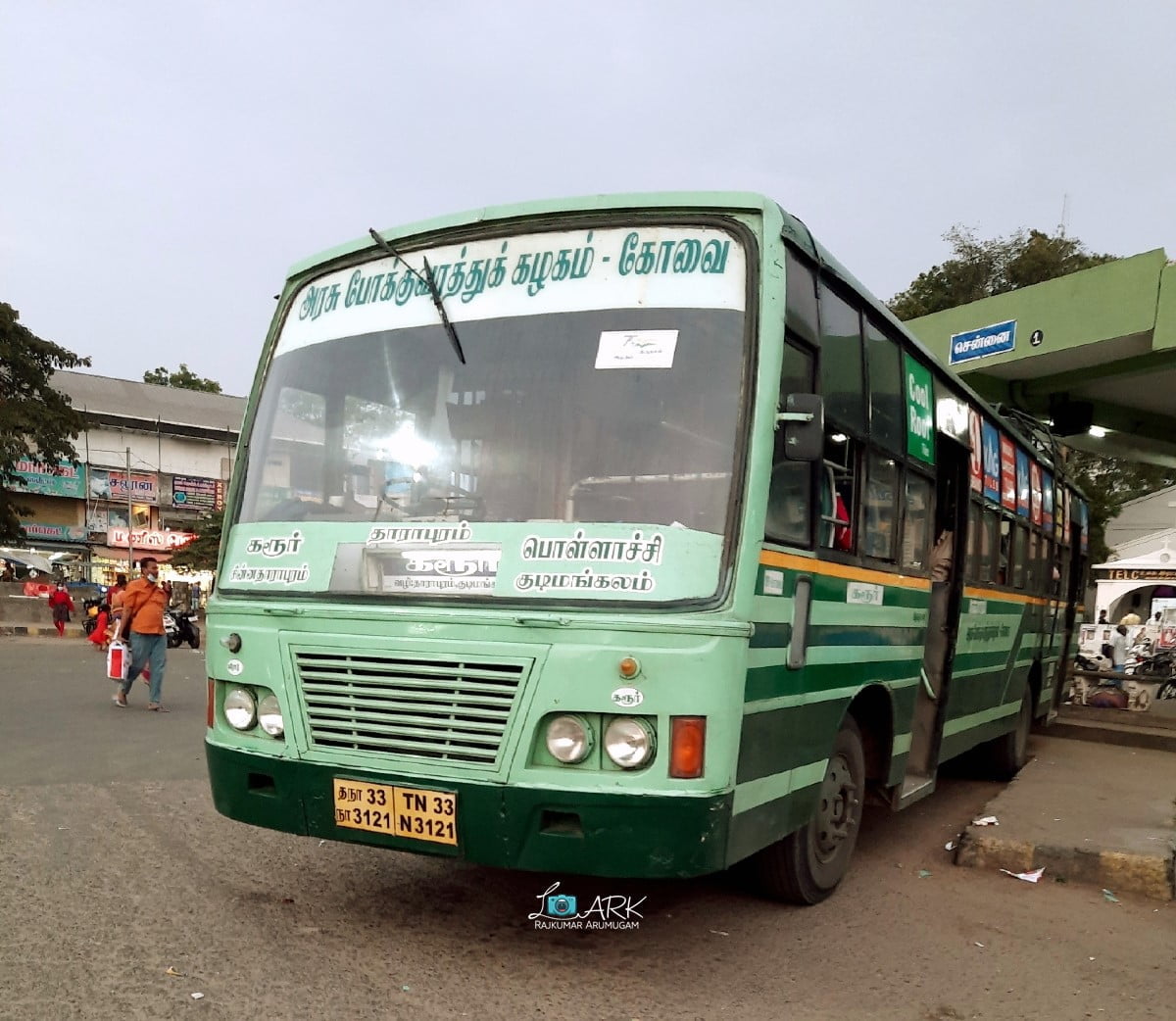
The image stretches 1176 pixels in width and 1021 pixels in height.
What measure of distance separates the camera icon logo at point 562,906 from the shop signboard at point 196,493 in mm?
53907

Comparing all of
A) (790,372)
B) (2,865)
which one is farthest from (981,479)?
(2,865)

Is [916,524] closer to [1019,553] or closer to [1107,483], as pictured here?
[1019,553]

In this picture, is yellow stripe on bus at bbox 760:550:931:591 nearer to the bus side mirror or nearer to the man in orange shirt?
the bus side mirror

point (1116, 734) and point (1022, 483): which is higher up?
point (1022, 483)

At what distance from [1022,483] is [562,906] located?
577 cm

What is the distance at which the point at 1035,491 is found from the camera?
31.0 ft

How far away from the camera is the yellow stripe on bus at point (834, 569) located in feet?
13.4

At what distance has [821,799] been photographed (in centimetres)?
496

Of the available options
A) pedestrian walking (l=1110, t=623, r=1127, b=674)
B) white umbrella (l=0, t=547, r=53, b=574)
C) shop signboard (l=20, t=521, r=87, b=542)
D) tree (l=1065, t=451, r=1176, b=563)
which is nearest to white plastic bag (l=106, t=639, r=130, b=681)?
pedestrian walking (l=1110, t=623, r=1127, b=674)

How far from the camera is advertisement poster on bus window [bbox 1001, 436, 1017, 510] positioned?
8.09 meters

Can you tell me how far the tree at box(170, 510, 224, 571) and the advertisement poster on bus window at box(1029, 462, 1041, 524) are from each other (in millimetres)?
35630

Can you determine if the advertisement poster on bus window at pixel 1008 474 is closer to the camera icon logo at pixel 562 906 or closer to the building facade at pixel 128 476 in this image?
the camera icon logo at pixel 562 906

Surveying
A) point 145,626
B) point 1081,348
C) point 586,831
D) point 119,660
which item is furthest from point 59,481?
point 586,831

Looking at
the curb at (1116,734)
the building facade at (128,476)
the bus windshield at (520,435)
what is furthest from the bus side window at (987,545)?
the building facade at (128,476)
